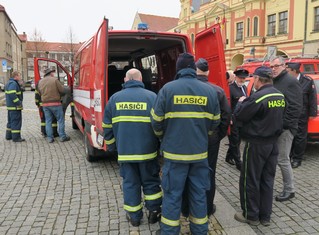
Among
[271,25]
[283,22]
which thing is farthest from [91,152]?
[271,25]

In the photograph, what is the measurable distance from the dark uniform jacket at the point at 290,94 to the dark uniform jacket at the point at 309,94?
150 cm

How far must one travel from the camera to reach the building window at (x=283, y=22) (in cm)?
3019

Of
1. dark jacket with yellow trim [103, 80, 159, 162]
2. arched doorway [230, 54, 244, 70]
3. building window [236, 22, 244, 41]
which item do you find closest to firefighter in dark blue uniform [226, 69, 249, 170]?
dark jacket with yellow trim [103, 80, 159, 162]

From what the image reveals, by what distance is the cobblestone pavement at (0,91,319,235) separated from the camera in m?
3.67

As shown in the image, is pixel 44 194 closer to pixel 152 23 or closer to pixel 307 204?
pixel 307 204

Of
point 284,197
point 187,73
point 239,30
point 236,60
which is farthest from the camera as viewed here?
point 236,60

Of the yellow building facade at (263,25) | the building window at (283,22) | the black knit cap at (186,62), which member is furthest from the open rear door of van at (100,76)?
the building window at (283,22)

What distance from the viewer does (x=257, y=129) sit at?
352cm

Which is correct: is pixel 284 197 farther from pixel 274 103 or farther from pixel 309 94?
pixel 309 94

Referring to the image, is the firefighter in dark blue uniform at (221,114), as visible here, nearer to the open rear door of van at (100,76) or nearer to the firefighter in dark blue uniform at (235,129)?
the open rear door of van at (100,76)

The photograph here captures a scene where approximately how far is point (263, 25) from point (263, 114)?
3246 centimetres

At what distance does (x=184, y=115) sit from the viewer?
3.08m

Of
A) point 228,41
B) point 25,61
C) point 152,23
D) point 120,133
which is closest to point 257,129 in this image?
point 120,133

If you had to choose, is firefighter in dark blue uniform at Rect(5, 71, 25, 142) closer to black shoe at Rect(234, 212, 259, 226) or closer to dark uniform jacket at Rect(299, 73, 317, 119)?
black shoe at Rect(234, 212, 259, 226)
